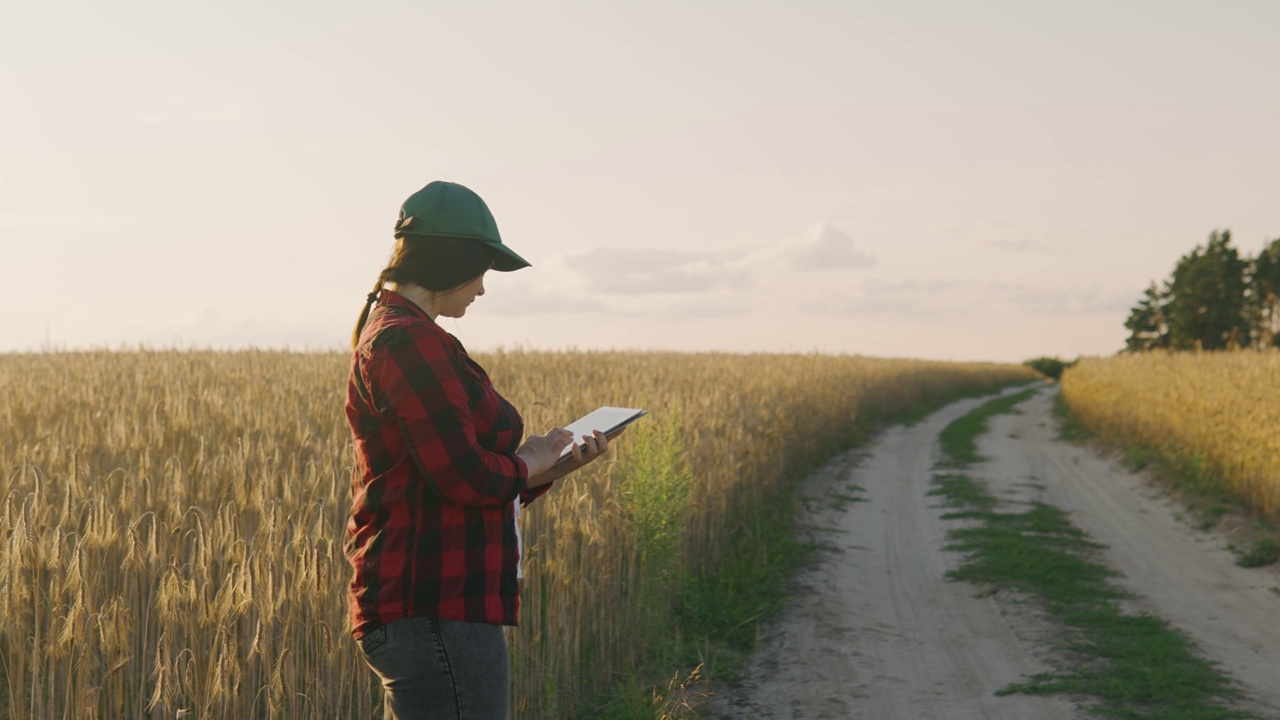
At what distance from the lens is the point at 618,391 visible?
41.5 ft

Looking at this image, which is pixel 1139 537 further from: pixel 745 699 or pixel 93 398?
pixel 93 398

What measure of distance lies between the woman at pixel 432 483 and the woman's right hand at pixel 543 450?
0.02 metres

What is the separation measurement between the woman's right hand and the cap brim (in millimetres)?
470

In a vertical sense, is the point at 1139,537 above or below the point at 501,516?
below

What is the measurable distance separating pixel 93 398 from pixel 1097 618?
32.9 feet

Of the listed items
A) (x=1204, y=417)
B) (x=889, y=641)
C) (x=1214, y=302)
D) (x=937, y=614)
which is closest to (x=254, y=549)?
(x=889, y=641)

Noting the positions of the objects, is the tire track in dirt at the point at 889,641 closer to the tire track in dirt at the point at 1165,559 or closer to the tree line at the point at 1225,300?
the tire track in dirt at the point at 1165,559

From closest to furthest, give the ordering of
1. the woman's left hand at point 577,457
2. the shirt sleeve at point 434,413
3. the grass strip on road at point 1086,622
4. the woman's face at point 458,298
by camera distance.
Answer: the shirt sleeve at point 434,413 < the woman's face at point 458,298 < the woman's left hand at point 577,457 < the grass strip on road at point 1086,622

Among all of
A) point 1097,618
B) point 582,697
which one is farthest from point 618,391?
point 582,697

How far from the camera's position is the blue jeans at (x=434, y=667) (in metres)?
2.66

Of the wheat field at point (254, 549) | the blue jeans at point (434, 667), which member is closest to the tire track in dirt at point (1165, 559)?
the wheat field at point (254, 549)

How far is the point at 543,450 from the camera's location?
286 cm

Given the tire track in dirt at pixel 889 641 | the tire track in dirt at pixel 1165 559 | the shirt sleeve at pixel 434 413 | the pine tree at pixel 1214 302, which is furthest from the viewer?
the pine tree at pixel 1214 302

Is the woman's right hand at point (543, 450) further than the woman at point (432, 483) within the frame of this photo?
Yes
